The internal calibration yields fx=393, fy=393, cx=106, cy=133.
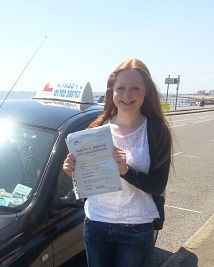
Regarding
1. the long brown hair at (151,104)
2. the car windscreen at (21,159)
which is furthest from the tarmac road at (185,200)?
the car windscreen at (21,159)

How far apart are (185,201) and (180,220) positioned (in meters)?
0.94

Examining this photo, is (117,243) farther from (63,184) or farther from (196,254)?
(196,254)

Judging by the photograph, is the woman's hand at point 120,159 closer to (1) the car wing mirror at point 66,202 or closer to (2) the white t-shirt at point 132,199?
(2) the white t-shirt at point 132,199

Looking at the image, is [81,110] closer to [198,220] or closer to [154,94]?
[154,94]

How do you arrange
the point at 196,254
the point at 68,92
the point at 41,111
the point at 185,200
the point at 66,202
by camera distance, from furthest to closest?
the point at 185,200, the point at 196,254, the point at 68,92, the point at 41,111, the point at 66,202

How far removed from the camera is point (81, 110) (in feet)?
11.0

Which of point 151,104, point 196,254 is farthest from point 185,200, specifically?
point 151,104

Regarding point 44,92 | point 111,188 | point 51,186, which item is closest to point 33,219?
point 51,186

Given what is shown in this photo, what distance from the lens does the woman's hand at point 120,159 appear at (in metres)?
2.08

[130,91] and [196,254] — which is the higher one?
[130,91]

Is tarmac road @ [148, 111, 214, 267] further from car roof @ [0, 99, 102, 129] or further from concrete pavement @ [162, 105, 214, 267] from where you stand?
car roof @ [0, 99, 102, 129]

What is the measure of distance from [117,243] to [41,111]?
4.51 feet

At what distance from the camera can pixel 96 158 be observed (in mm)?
2125

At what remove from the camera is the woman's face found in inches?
87.6
